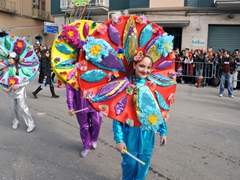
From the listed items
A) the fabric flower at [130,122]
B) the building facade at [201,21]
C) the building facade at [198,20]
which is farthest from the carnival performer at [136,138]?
the building facade at [201,21]

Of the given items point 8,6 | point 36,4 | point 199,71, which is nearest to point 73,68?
point 199,71

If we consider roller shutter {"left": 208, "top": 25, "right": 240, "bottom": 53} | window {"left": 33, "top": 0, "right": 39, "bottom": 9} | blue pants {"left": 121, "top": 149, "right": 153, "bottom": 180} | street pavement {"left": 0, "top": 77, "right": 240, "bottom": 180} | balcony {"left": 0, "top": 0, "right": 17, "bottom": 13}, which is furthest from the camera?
window {"left": 33, "top": 0, "right": 39, "bottom": 9}

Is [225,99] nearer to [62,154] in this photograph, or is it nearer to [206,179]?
[206,179]

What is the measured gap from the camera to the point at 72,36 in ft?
12.1

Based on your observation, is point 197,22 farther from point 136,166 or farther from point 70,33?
point 136,166

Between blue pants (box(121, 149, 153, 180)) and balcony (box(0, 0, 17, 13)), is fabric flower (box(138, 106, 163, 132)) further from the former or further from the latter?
balcony (box(0, 0, 17, 13))

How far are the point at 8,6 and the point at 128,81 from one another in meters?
26.8

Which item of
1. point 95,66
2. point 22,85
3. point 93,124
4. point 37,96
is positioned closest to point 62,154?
point 93,124

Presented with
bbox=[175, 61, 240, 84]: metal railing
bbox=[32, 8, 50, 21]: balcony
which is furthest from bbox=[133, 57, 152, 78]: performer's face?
bbox=[32, 8, 50, 21]: balcony

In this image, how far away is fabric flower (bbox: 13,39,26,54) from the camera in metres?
5.02

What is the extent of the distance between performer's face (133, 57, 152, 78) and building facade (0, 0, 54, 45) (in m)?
24.1

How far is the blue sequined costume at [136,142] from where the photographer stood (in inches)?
95.5

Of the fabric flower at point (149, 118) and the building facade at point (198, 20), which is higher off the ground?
the building facade at point (198, 20)

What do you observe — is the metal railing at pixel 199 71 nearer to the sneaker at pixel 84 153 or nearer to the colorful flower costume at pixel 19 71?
the colorful flower costume at pixel 19 71
